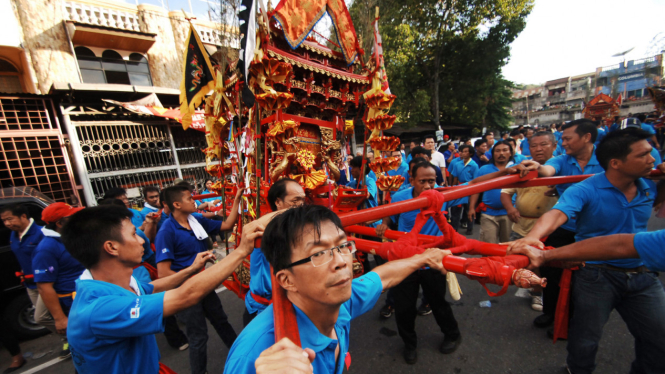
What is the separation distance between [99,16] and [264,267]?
12008 mm

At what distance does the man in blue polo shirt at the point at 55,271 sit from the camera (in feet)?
8.37

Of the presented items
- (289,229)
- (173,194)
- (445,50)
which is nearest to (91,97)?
(173,194)

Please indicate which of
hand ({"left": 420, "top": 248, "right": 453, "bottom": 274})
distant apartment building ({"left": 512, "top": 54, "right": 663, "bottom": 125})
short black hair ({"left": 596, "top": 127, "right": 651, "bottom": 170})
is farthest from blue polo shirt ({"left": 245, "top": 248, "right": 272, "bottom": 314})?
distant apartment building ({"left": 512, "top": 54, "right": 663, "bottom": 125})

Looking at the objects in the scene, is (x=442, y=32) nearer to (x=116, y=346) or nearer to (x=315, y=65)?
(x=315, y=65)

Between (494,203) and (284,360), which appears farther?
(494,203)

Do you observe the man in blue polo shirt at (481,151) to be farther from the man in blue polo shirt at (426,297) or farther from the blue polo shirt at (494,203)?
the man in blue polo shirt at (426,297)

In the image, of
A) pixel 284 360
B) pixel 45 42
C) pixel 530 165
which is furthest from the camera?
pixel 45 42

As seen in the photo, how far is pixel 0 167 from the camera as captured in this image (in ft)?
23.1

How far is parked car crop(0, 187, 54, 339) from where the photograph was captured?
347 cm

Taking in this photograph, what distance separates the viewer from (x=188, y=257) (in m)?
2.70

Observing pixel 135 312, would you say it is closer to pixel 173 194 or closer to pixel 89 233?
pixel 89 233

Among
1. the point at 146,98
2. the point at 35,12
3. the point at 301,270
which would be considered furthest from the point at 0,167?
the point at 301,270

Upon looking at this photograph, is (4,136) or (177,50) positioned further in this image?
(177,50)

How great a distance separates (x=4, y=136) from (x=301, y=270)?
10.5 m
